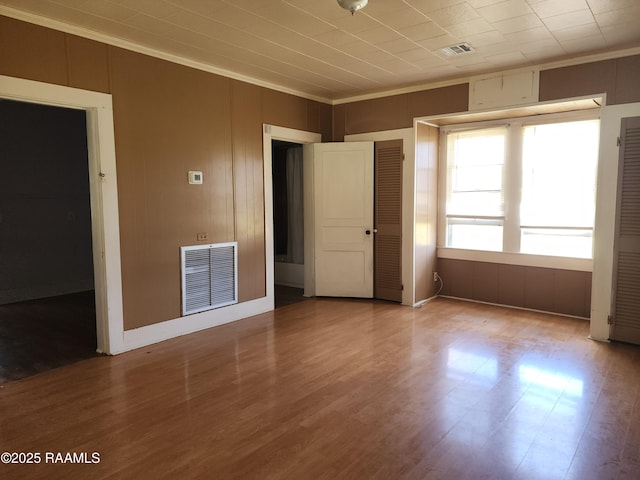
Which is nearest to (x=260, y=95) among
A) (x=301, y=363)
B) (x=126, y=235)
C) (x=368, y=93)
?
(x=368, y=93)

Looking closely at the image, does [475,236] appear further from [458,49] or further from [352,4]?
[352,4]

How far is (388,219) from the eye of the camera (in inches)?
222

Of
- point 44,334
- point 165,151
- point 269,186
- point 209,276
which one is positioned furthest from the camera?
point 269,186

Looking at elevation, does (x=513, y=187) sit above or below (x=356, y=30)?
below

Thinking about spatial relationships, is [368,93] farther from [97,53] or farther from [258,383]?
[258,383]

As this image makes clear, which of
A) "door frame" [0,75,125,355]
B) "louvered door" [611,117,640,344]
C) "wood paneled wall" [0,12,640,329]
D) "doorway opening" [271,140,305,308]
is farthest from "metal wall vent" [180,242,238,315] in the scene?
"louvered door" [611,117,640,344]

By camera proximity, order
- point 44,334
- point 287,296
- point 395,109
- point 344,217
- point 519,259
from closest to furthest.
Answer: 1. point 44,334
2. point 519,259
3. point 395,109
4. point 344,217
5. point 287,296

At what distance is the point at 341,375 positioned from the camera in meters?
3.36

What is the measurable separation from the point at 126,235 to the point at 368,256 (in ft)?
10.2

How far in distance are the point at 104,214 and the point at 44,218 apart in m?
3.29

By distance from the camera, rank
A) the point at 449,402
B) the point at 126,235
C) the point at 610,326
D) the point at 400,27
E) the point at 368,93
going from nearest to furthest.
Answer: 1. the point at 449,402
2. the point at 400,27
3. the point at 126,235
4. the point at 610,326
5. the point at 368,93

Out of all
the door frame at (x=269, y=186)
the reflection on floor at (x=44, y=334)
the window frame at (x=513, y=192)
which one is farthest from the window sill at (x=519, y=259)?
the reflection on floor at (x=44, y=334)

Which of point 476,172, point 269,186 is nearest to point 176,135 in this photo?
point 269,186

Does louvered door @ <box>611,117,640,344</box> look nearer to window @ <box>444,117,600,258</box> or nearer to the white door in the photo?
window @ <box>444,117,600,258</box>
